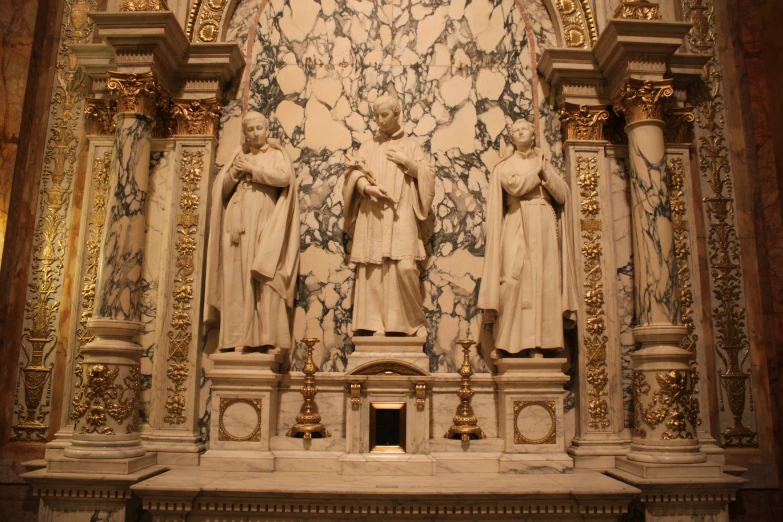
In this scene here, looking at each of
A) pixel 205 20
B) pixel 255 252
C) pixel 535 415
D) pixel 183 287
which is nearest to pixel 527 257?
pixel 535 415

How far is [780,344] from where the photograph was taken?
6.92 m

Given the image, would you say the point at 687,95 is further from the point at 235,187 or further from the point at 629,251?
the point at 235,187

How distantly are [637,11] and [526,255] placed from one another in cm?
270

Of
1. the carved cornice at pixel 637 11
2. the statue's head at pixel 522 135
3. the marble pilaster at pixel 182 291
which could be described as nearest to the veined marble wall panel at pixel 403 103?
the marble pilaster at pixel 182 291

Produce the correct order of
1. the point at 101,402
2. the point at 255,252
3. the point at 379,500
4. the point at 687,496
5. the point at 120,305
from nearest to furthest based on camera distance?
the point at 379,500 < the point at 687,496 < the point at 101,402 < the point at 120,305 < the point at 255,252

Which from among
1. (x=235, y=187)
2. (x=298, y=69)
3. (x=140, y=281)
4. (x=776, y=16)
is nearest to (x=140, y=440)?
(x=140, y=281)

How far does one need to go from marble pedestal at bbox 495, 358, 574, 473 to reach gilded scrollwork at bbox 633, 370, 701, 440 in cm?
76

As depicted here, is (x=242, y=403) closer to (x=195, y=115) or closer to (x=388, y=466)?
(x=388, y=466)

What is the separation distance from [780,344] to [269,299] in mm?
5146

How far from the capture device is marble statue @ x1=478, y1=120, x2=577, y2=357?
6711mm

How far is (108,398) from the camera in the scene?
6113 mm

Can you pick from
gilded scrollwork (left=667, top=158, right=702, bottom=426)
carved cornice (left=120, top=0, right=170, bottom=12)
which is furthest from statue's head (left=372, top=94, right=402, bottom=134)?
gilded scrollwork (left=667, top=158, right=702, bottom=426)

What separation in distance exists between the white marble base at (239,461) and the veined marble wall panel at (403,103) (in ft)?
4.23

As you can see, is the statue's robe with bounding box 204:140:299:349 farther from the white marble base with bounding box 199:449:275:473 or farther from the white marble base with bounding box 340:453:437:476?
the white marble base with bounding box 340:453:437:476
